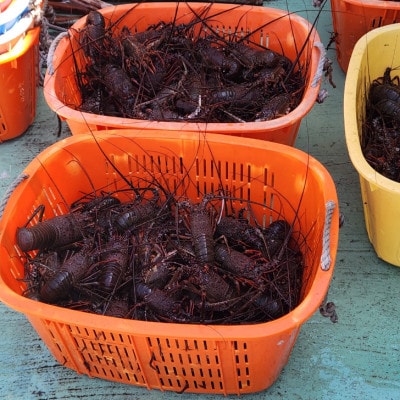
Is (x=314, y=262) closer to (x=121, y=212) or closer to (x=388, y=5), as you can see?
(x=121, y=212)

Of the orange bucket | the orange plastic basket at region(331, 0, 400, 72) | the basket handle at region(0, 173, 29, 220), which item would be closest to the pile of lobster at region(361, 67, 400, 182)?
the orange plastic basket at region(331, 0, 400, 72)

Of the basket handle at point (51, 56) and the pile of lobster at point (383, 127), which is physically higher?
the basket handle at point (51, 56)

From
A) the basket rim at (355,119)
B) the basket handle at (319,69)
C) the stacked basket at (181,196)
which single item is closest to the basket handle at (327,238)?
the stacked basket at (181,196)

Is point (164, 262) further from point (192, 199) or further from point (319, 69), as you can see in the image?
point (319, 69)

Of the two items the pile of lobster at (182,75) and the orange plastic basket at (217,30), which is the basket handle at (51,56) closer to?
the orange plastic basket at (217,30)

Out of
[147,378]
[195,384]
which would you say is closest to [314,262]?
[195,384]

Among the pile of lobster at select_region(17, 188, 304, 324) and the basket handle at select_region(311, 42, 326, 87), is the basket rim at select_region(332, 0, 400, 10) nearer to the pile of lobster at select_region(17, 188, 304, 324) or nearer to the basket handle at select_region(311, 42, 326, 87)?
the basket handle at select_region(311, 42, 326, 87)
